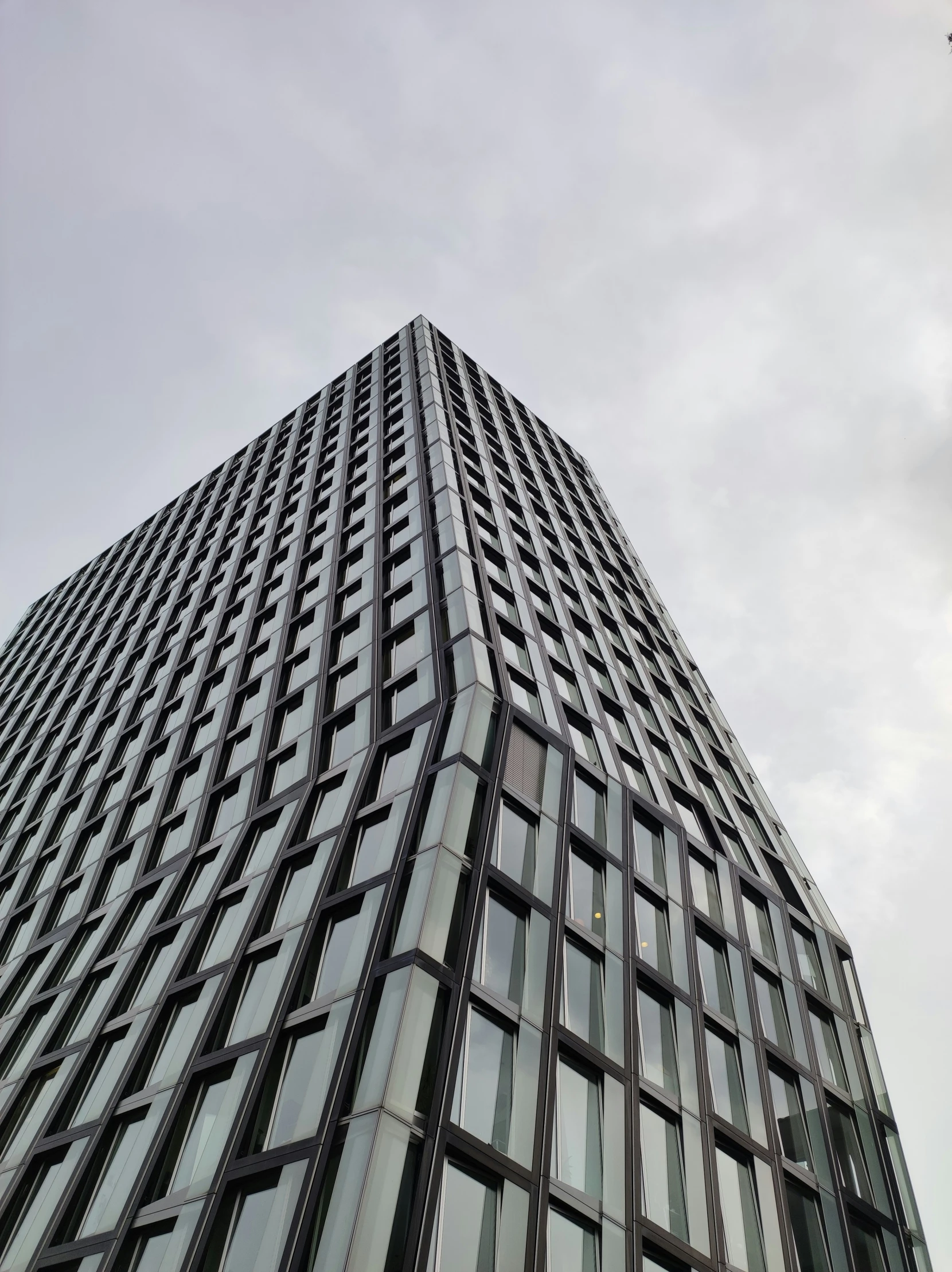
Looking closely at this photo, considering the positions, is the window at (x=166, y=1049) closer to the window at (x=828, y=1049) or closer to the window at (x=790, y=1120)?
the window at (x=790, y=1120)

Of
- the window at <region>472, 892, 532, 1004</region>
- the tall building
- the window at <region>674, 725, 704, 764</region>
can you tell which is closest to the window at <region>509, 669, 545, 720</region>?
the tall building

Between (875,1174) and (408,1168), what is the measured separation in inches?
707

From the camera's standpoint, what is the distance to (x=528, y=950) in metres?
21.9

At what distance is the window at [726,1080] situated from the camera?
23922 millimetres

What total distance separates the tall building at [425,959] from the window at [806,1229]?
82mm

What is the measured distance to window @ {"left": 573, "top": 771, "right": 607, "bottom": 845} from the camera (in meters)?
27.5

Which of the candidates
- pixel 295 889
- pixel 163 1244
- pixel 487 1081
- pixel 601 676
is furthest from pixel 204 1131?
pixel 601 676

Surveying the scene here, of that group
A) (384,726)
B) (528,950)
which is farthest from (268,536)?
(528,950)

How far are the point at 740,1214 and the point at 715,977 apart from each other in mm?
7045

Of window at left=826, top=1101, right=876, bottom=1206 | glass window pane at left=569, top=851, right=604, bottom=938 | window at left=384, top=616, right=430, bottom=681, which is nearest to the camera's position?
glass window pane at left=569, top=851, right=604, bottom=938

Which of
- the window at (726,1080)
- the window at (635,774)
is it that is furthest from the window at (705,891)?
the window at (726,1080)

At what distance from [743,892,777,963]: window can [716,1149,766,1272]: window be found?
864cm

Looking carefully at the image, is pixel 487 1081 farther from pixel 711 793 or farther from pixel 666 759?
pixel 711 793

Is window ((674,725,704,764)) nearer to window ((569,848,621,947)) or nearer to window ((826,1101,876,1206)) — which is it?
window ((569,848,621,947))
